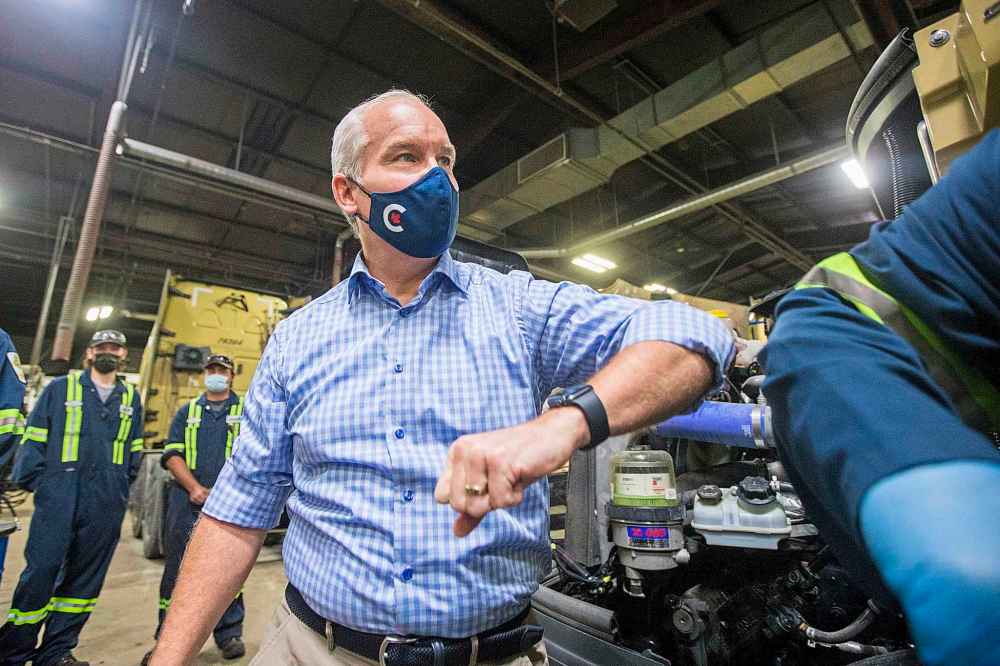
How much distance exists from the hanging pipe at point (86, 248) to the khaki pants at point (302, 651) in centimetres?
402

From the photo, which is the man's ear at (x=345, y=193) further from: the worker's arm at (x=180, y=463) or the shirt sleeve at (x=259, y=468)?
the worker's arm at (x=180, y=463)

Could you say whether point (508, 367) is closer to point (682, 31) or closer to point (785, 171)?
point (682, 31)

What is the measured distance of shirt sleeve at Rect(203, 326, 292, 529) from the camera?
110 centimetres

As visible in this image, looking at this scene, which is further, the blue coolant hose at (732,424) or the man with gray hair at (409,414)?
the blue coolant hose at (732,424)

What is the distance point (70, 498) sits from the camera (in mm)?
3061

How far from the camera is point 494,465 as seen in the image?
0.56 m

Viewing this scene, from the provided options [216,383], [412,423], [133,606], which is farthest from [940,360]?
[133,606]

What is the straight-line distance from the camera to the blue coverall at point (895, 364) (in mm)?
456

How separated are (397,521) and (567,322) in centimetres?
52

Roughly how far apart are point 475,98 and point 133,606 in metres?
5.62

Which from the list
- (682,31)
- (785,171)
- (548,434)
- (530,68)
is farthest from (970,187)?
(785,171)

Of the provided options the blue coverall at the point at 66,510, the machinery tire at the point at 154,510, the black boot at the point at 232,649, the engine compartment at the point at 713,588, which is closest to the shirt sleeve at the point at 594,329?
the engine compartment at the point at 713,588

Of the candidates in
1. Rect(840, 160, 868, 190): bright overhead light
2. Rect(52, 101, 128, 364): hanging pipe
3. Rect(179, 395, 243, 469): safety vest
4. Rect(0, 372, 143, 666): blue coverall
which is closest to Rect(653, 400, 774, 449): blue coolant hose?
Rect(179, 395, 243, 469): safety vest

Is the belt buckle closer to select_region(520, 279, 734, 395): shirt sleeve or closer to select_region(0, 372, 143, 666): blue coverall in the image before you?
select_region(520, 279, 734, 395): shirt sleeve
